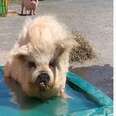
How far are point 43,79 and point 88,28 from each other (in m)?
7.68

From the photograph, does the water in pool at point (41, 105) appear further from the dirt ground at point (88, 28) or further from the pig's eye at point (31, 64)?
the dirt ground at point (88, 28)

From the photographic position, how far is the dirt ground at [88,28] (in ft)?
22.0

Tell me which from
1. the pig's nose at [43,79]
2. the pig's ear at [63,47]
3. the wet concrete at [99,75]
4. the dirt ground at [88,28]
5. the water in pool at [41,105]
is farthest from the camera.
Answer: the dirt ground at [88,28]

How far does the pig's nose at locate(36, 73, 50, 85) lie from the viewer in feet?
10.0

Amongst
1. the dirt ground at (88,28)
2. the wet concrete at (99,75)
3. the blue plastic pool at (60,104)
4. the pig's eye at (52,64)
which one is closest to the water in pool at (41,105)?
the blue plastic pool at (60,104)

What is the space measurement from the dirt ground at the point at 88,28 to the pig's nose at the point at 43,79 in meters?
2.46

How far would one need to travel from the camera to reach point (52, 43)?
3213mm

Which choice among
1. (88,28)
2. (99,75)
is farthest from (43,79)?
(88,28)

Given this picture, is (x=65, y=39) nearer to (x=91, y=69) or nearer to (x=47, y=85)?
(x=47, y=85)

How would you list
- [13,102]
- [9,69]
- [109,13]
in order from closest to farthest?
[13,102], [9,69], [109,13]

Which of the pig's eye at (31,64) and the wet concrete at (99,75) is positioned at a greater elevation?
the pig's eye at (31,64)

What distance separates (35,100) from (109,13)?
10.1 meters

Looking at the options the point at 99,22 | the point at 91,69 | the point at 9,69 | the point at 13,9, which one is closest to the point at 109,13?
the point at 99,22

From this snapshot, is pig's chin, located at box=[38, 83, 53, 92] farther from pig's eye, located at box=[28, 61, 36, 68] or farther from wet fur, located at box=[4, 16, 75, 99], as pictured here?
pig's eye, located at box=[28, 61, 36, 68]
